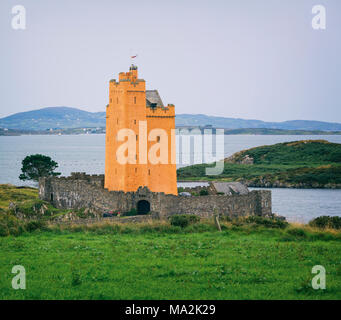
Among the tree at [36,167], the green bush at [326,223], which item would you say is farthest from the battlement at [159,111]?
the tree at [36,167]

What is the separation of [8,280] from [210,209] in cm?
2345

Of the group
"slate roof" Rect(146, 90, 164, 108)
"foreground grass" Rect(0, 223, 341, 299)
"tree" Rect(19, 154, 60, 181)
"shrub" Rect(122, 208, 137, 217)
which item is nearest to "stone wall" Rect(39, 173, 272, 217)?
"shrub" Rect(122, 208, 137, 217)

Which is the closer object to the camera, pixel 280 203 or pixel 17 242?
pixel 17 242

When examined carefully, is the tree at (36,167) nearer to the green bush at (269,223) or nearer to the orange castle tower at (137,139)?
the orange castle tower at (137,139)

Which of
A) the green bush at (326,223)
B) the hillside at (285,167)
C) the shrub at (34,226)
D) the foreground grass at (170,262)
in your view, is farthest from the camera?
the hillside at (285,167)

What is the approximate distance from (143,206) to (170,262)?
64.0 feet

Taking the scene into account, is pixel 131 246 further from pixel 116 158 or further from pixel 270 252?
pixel 116 158

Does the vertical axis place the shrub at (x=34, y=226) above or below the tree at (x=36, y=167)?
below

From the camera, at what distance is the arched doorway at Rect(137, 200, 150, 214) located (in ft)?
126

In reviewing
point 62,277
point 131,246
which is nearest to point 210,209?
point 131,246

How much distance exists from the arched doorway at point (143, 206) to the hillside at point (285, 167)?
5484cm

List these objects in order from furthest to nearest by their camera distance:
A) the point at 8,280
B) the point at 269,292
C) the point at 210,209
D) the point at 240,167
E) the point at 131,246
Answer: the point at 240,167 → the point at 210,209 → the point at 131,246 → the point at 8,280 → the point at 269,292

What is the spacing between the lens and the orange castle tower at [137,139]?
39031 millimetres
